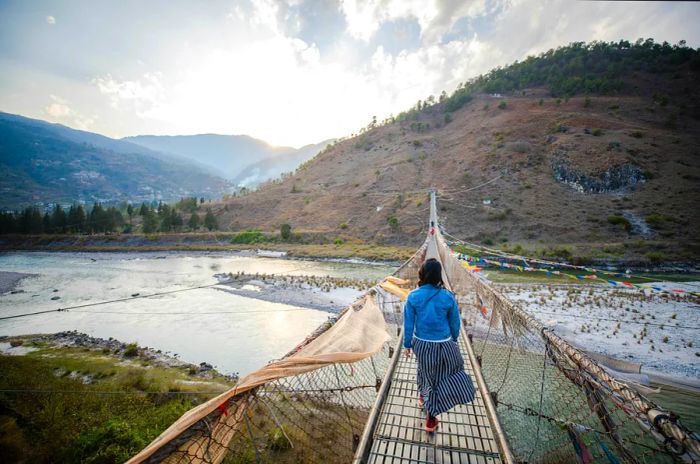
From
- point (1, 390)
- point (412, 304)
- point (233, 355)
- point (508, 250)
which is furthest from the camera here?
point (508, 250)

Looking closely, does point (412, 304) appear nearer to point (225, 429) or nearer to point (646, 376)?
point (225, 429)

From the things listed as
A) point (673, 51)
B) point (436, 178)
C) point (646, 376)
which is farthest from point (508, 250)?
point (673, 51)

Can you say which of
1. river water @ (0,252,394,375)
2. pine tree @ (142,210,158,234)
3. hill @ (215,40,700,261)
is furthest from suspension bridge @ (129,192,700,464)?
pine tree @ (142,210,158,234)

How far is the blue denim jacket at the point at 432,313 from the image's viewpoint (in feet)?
9.31

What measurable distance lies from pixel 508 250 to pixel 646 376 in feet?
61.6

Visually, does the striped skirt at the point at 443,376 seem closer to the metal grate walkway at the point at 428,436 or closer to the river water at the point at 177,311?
the metal grate walkway at the point at 428,436

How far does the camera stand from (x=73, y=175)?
139m

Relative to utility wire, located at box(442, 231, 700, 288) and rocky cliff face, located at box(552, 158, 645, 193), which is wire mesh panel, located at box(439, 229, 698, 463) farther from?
rocky cliff face, located at box(552, 158, 645, 193)

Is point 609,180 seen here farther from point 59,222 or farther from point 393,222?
point 59,222

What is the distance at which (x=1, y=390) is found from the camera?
6.23 metres

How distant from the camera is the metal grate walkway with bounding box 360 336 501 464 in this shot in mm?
2979

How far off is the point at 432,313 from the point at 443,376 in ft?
2.12

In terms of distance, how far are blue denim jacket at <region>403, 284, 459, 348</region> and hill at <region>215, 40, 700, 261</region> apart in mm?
23184

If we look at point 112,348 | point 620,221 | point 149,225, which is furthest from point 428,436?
point 149,225
